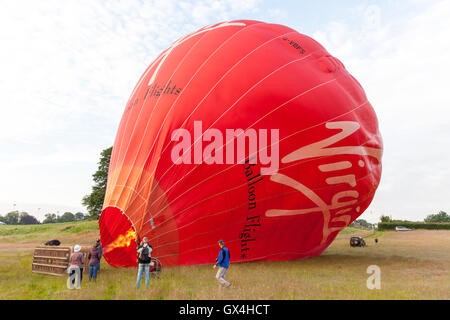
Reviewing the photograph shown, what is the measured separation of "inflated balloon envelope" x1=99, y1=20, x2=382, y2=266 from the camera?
359 inches

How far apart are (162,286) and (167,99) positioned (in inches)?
193

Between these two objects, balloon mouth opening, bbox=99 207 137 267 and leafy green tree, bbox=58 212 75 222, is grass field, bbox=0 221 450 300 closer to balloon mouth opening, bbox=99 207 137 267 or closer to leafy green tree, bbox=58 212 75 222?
balloon mouth opening, bbox=99 207 137 267

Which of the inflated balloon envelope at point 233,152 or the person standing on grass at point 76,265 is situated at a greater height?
the inflated balloon envelope at point 233,152

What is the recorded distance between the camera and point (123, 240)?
9.05 meters

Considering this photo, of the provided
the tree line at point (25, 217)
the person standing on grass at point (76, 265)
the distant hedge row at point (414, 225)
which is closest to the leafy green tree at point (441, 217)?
the distant hedge row at point (414, 225)

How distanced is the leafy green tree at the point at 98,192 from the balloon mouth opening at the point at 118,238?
2741 cm

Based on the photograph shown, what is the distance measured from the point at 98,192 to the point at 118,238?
2899cm

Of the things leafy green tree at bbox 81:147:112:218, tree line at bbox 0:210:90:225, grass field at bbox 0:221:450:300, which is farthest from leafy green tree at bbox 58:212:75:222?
grass field at bbox 0:221:450:300

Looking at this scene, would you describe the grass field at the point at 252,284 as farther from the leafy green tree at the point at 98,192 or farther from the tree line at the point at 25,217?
the tree line at the point at 25,217

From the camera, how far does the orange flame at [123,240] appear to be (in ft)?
29.3

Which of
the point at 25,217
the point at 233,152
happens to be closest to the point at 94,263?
the point at 233,152

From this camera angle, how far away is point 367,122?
12.0 m

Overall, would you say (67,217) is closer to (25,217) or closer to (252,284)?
(25,217)

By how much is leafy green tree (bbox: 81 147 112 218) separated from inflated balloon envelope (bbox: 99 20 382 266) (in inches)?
1055
